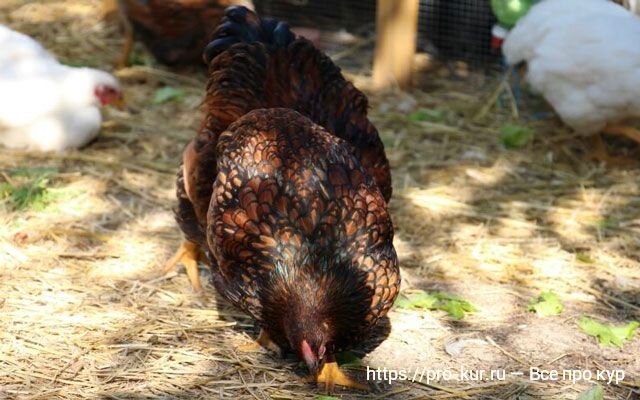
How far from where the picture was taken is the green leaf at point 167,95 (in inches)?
239

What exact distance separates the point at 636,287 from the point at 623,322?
0.34 metres

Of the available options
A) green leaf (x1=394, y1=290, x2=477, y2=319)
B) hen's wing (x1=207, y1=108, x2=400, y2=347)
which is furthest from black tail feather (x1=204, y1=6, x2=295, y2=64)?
green leaf (x1=394, y1=290, x2=477, y2=319)

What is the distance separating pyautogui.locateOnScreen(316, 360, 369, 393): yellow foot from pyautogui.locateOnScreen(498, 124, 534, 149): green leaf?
112 inches

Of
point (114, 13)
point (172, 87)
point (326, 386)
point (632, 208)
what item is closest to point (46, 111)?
point (172, 87)

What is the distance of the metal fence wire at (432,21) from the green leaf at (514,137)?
55.4 inches

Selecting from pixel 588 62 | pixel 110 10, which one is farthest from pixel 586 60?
pixel 110 10

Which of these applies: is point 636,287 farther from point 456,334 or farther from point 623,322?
point 456,334

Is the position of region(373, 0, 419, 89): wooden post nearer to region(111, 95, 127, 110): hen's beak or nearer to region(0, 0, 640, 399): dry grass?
region(0, 0, 640, 399): dry grass

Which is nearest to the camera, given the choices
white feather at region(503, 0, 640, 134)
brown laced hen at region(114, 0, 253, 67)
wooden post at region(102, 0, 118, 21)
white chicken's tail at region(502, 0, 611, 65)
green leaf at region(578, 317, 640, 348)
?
green leaf at region(578, 317, 640, 348)

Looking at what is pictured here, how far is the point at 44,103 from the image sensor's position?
5.17m

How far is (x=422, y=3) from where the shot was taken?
705 cm

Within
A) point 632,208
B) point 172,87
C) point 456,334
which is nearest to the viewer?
point 456,334

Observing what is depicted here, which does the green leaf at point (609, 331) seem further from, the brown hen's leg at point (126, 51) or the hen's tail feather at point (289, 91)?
the brown hen's leg at point (126, 51)

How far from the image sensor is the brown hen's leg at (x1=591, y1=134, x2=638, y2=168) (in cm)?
531
